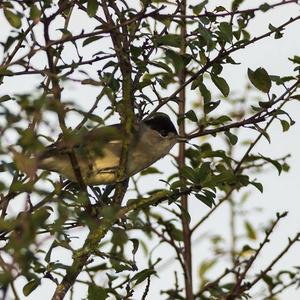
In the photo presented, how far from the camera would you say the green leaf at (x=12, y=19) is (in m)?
3.47

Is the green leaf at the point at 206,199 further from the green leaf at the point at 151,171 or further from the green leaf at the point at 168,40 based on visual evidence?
the green leaf at the point at 151,171

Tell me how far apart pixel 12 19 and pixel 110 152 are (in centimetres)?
90

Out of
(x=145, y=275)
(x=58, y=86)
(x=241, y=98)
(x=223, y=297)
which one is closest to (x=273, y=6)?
(x=58, y=86)

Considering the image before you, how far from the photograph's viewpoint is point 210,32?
Answer: 12.2 ft

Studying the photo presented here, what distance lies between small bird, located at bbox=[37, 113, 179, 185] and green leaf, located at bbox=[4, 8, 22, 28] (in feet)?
1.70

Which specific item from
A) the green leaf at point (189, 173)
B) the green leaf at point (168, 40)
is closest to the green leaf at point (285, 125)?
the green leaf at point (189, 173)

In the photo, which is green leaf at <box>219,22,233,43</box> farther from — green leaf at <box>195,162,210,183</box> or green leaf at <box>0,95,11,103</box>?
green leaf at <box>0,95,11,103</box>

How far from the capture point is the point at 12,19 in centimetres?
349

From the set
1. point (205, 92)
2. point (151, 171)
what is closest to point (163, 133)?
point (151, 171)

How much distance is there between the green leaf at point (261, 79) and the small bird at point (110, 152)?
563mm

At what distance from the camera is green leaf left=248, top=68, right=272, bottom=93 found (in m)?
4.06

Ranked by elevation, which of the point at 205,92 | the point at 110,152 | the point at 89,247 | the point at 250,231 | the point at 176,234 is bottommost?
the point at 89,247

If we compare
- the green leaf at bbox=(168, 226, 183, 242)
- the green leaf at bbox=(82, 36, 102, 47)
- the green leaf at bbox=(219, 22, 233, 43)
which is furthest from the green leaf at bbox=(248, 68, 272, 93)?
the green leaf at bbox=(168, 226, 183, 242)

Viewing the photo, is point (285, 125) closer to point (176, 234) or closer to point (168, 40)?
point (168, 40)
